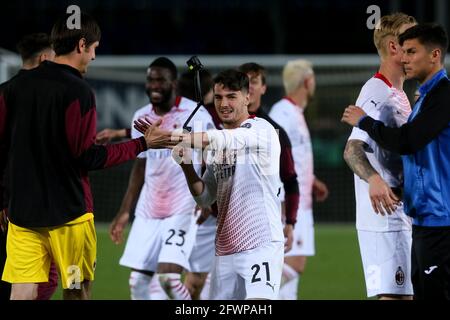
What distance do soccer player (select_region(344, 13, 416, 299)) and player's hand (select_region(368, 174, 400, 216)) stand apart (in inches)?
8.5

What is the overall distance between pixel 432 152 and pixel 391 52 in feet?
3.06

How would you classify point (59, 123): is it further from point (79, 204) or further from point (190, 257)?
point (190, 257)

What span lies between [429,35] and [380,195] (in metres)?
0.91

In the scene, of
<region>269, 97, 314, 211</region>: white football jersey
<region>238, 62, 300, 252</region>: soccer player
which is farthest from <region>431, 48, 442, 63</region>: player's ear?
<region>269, 97, 314, 211</region>: white football jersey

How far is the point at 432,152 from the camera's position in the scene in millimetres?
5105

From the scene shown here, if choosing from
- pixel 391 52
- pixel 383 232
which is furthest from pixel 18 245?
pixel 391 52

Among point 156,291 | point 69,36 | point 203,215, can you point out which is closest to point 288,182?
point 203,215

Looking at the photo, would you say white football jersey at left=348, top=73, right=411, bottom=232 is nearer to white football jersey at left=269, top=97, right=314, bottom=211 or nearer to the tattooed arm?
the tattooed arm

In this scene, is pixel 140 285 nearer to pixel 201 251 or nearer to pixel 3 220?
pixel 201 251

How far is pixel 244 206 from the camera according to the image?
18.4 feet

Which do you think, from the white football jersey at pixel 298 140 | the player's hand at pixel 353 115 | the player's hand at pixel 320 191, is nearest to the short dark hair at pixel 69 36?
the player's hand at pixel 353 115

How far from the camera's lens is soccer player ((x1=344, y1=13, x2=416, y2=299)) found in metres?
5.65
